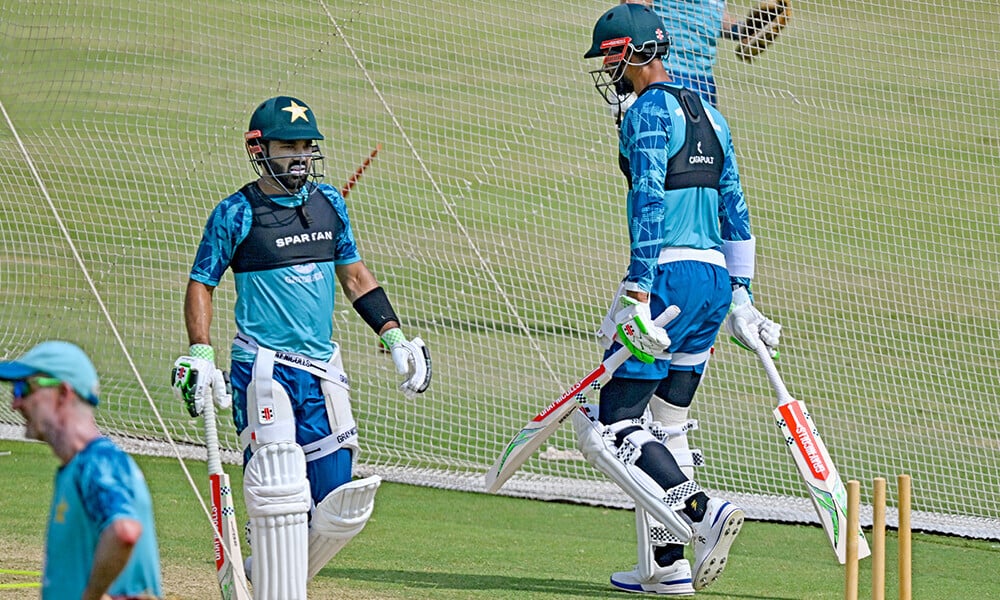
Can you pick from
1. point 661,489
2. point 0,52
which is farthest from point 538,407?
point 0,52

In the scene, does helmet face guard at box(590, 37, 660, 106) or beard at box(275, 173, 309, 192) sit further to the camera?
helmet face guard at box(590, 37, 660, 106)

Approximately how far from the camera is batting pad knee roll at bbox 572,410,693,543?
6082 millimetres

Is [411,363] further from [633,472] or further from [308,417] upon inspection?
[633,472]

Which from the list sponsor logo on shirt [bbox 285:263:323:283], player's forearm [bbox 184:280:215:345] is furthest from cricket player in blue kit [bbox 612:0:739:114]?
player's forearm [bbox 184:280:215:345]

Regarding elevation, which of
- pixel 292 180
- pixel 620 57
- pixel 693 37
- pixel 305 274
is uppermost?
pixel 693 37

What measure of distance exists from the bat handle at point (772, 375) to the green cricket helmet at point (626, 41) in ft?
4.00

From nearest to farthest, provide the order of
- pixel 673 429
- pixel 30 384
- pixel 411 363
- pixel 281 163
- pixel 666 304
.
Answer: pixel 30 384 → pixel 281 163 → pixel 411 363 → pixel 666 304 → pixel 673 429

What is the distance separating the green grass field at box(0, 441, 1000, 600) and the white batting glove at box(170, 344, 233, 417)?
120 cm

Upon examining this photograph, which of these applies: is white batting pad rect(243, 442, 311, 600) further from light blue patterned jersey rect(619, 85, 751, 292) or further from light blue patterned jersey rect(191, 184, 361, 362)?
light blue patterned jersey rect(619, 85, 751, 292)

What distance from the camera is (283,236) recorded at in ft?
18.1

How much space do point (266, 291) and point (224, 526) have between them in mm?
829

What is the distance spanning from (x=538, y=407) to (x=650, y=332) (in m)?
3.90

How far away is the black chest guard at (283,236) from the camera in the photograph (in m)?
5.50

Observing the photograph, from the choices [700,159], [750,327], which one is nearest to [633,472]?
[750,327]
